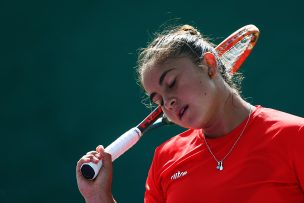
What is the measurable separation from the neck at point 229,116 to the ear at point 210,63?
0.10 meters

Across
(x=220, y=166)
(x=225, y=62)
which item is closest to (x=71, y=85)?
(x=225, y=62)

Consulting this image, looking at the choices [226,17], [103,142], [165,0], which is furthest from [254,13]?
[103,142]

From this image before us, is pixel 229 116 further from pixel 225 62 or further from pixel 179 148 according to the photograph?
pixel 225 62

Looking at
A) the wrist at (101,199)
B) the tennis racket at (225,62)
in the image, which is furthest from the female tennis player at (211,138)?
the tennis racket at (225,62)

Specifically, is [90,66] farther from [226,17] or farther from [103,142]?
[226,17]

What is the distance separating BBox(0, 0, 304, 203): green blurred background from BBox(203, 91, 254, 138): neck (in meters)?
2.66

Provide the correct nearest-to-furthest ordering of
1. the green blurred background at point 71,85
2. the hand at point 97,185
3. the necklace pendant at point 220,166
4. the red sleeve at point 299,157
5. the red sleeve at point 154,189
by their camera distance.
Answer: the red sleeve at point 299,157
the necklace pendant at point 220,166
the red sleeve at point 154,189
the hand at point 97,185
the green blurred background at point 71,85

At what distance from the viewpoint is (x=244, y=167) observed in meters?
1.59

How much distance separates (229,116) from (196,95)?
154 mm

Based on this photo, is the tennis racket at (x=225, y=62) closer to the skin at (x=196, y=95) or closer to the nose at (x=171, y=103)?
the skin at (x=196, y=95)

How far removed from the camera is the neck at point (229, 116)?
1.74 meters

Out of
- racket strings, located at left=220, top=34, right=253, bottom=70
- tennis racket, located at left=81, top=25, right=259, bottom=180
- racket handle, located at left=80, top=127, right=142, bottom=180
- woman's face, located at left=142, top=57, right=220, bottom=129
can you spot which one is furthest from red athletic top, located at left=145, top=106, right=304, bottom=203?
racket strings, located at left=220, top=34, right=253, bottom=70

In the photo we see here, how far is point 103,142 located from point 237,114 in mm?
2794

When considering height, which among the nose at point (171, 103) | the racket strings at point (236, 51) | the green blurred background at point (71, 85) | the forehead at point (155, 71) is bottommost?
the green blurred background at point (71, 85)
